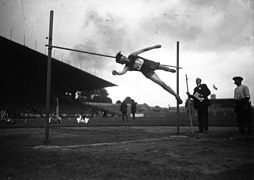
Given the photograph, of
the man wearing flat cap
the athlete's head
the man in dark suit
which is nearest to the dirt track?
the athlete's head

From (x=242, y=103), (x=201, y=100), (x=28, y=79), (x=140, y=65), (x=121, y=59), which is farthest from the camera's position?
(x=28, y=79)

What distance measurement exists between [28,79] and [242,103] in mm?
27540

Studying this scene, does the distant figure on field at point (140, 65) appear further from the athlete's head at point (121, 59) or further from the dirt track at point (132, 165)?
the dirt track at point (132, 165)

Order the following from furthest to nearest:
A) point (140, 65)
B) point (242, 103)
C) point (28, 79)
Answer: point (28, 79)
point (242, 103)
point (140, 65)

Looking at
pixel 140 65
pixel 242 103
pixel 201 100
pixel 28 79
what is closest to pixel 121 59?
pixel 140 65

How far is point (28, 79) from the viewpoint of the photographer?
102 ft

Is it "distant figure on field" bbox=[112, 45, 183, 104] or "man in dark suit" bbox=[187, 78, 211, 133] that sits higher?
"distant figure on field" bbox=[112, 45, 183, 104]

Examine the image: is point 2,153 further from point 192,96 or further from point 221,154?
point 192,96

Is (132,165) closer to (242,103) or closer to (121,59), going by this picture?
(121,59)

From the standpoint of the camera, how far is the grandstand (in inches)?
948

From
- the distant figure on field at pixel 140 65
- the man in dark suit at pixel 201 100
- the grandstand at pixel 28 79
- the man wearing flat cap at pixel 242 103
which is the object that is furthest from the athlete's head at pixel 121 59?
the grandstand at pixel 28 79

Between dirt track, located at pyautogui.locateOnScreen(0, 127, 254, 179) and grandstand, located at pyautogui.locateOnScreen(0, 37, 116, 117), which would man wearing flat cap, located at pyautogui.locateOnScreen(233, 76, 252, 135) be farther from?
grandstand, located at pyautogui.locateOnScreen(0, 37, 116, 117)

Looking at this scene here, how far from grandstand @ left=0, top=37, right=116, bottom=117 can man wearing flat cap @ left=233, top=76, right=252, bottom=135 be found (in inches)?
682

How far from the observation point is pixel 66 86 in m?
38.4
